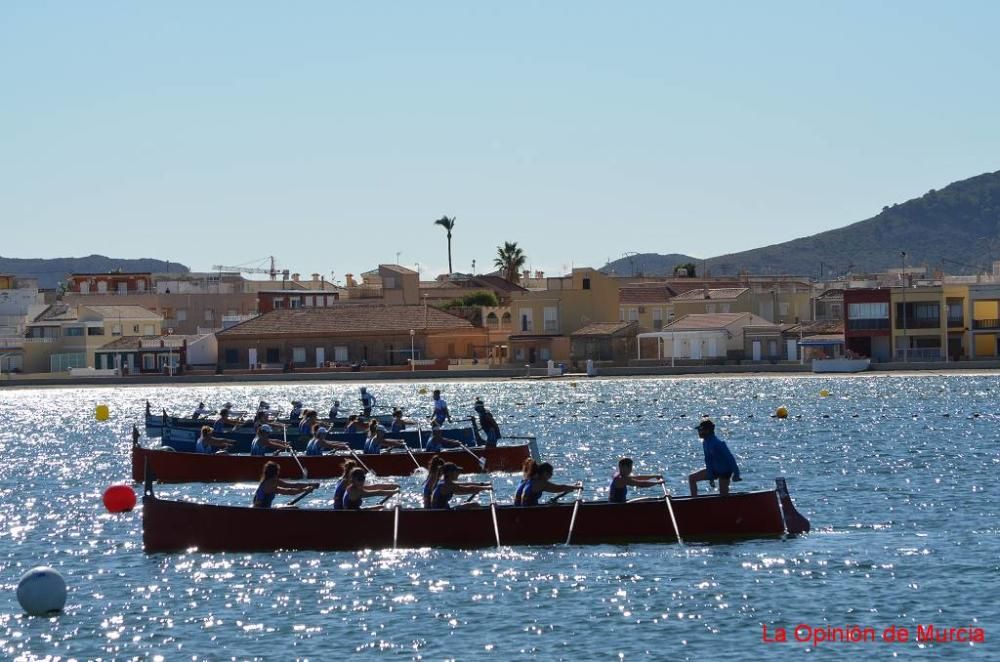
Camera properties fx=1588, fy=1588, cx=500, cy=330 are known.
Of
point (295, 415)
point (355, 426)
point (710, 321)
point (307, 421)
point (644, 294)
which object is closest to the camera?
point (355, 426)

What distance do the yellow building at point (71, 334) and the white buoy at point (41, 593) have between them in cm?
10277

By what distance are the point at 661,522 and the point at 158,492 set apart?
693 inches

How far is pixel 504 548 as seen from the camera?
94.3ft

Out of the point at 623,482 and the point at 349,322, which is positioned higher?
the point at 349,322

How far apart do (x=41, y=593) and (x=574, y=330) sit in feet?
314

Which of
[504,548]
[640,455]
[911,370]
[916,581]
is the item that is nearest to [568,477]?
[640,455]

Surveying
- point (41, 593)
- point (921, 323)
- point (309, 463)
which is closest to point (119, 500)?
point (309, 463)

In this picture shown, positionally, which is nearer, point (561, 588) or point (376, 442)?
point (561, 588)

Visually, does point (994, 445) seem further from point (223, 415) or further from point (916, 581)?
point (916, 581)

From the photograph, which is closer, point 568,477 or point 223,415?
point 568,477

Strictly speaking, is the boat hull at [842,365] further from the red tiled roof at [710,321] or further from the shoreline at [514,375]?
the red tiled roof at [710,321]

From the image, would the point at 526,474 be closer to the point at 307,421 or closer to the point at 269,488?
the point at 269,488

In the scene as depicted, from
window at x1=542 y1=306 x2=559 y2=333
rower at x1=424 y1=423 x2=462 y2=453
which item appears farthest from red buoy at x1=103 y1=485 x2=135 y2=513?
window at x1=542 y1=306 x2=559 y2=333

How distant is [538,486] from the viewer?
93.8 feet
